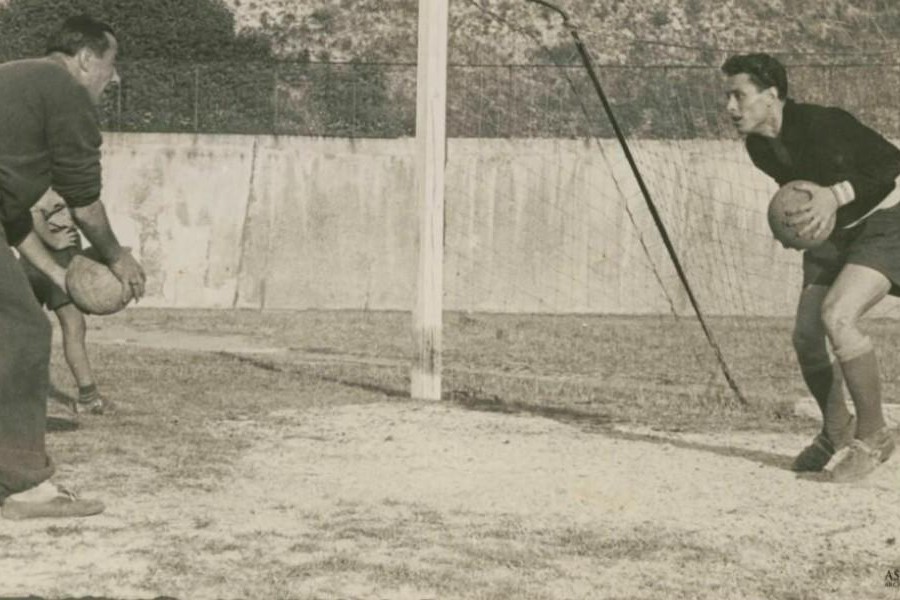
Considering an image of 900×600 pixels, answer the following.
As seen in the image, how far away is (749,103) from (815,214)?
65 cm

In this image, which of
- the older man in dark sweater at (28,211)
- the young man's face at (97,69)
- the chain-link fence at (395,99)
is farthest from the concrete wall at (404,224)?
the older man in dark sweater at (28,211)

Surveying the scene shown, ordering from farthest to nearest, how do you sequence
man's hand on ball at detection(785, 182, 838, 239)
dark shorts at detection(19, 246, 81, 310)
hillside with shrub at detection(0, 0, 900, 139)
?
hillside with shrub at detection(0, 0, 900, 139), dark shorts at detection(19, 246, 81, 310), man's hand on ball at detection(785, 182, 838, 239)

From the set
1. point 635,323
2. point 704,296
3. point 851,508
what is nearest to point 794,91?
point 704,296

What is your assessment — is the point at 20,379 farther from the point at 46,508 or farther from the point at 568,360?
the point at 568,360

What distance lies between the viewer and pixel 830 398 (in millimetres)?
8141

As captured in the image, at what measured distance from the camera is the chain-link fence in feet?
73.0

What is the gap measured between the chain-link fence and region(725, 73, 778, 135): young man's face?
13.8 m

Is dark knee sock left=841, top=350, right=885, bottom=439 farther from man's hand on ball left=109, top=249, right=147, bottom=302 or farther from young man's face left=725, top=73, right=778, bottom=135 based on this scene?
man's hand on ball left=109, top=249, right=147, bottom=302

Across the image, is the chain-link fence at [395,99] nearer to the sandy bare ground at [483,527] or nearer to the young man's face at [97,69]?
the sandy bare ground at [483,527]

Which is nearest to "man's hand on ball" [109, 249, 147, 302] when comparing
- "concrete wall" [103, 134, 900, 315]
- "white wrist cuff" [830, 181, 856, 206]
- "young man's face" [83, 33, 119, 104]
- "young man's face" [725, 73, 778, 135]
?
"young man's face" [83, 33, 119, 104]

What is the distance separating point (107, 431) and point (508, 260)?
1252cm

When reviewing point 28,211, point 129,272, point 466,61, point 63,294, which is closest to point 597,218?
point 466,61

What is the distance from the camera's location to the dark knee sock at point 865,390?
7641 mm

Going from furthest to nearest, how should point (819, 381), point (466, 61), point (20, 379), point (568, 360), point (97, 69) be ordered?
point (466, 61) < point (568, 360) < point (819, 381) < point (97, 69) < point (20, 379)
